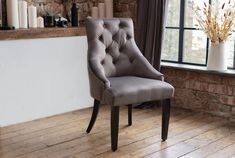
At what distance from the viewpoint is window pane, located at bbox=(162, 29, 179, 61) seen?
4227 mm

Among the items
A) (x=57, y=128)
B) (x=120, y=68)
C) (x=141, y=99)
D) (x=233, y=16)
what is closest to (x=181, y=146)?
(x=141, y=99)

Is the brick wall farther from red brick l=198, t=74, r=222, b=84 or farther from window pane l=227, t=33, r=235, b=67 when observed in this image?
window pane l=227, t=33, r=235, b=67

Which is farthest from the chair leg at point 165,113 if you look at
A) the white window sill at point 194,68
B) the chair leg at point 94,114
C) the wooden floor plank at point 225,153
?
the white window sill at point 194,68

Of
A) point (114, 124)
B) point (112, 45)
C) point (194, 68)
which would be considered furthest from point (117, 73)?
point (194, 68)

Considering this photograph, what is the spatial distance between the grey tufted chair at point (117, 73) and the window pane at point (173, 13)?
3.00ft

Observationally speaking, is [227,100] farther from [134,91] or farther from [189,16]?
[134,91]

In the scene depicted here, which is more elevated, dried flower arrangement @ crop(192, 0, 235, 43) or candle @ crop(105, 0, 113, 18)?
candle @ crop(105, 0, 113, 18)

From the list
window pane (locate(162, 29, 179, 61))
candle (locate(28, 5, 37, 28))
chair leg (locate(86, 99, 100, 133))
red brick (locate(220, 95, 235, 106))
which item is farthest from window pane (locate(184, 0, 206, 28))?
A: candle (locate(28, 5, 37, 28))

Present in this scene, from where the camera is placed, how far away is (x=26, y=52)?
11.8 ft

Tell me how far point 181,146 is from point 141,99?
51 centimetres

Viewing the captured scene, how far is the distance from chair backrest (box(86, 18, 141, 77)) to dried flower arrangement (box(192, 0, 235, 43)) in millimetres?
814

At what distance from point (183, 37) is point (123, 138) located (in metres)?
1.50

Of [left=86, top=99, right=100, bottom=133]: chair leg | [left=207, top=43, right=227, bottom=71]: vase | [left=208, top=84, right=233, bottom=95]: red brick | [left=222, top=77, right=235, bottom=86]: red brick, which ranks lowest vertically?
[left=86, top=99, right=100, bottom=133]: chair leg

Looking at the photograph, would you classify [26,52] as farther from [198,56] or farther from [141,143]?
[198,56]
